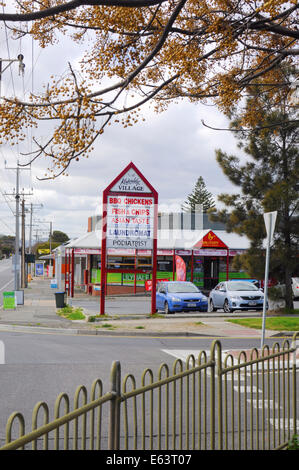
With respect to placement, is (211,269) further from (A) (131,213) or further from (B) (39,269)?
(B) (39,269)

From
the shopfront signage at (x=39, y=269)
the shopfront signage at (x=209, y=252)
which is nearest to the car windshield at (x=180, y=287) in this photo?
the shopfront signage at (x=209, y=252)

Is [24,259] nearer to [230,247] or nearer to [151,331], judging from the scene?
[230,247]

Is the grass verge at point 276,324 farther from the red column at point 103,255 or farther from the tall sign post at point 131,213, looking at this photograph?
the red column at point 103,255

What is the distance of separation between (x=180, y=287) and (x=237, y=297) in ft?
8.41

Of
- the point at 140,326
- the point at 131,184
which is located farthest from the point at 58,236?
the point at 140,326

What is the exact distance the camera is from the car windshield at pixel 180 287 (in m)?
24.9

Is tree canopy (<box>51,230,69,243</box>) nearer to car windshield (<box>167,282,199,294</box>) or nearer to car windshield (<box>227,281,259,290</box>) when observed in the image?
car windshield (<box>227,281,259,290</box>)

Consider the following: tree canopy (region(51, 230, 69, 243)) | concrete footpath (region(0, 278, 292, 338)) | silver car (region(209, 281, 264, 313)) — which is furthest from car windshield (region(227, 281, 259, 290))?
tree canopy (region(51, 230, 69, 243))

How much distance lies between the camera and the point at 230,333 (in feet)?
54.9

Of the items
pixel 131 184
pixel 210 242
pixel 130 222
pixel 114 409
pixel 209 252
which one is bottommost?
pixel 114 409

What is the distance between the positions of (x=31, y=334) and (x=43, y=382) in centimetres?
769

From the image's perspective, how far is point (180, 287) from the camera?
2523cm

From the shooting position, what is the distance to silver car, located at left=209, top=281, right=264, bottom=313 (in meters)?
25.1

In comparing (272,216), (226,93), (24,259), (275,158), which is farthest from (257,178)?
(24,259)
